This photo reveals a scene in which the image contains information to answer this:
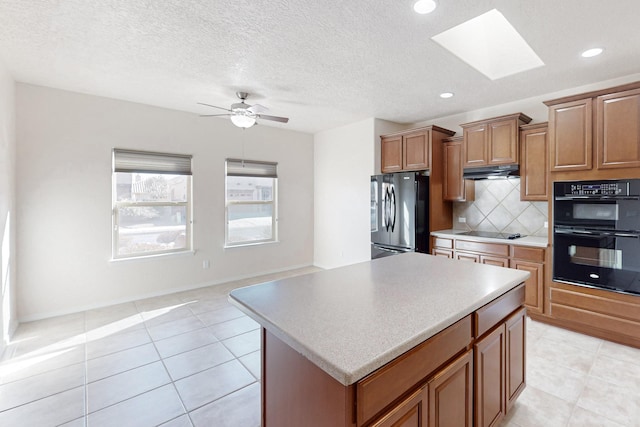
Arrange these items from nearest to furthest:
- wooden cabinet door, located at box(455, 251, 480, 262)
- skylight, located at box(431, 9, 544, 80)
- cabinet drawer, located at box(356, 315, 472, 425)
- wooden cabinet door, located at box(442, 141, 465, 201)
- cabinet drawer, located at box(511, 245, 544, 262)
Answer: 1. cabinet drawer, located at box(356, 315, 472, 425)
2. skylight, located at box(431, 9, 544, 80)
3. cabinet drawer, located at box(511, 245, 544, 262)
4. wooden cabinet door, located at box(455, 251, 480, 262)
5. wooden cabinet door, located at box(442, 141, 465, 201)

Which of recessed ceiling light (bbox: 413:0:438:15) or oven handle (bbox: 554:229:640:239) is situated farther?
oven handle (bbox: 554:229:640:239)

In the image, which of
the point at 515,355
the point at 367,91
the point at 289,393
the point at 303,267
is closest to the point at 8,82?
the point at 367,91

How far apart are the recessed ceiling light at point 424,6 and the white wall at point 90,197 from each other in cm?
353

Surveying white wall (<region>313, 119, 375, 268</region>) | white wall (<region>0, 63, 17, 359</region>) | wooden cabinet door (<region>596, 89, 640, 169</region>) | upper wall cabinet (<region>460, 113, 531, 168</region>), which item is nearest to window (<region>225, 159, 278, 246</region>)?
white wall (<region>313, 119, 375, 268</region>)

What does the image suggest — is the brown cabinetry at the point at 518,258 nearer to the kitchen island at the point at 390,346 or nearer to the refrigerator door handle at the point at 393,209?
the refrigerator door handle at the point at 393,209

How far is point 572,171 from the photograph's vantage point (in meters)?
2.99

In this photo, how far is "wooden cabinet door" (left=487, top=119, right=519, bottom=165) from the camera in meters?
3.56

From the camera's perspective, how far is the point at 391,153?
4.72m

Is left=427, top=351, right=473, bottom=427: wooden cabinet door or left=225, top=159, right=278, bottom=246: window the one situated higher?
left=225, top=159, right=278, bottom=246: window

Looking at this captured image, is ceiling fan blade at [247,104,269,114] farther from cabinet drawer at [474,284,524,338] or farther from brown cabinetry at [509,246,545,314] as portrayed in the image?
brown cabinetry at [509,246,545,314]

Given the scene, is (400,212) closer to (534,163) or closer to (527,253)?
(527,253)

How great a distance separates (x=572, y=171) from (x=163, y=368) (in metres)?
4.28

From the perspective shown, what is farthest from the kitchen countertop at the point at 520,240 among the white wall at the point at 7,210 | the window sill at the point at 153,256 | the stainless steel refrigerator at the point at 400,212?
the white wall at the point at 7,210

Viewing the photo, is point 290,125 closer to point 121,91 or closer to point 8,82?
point 121,91
